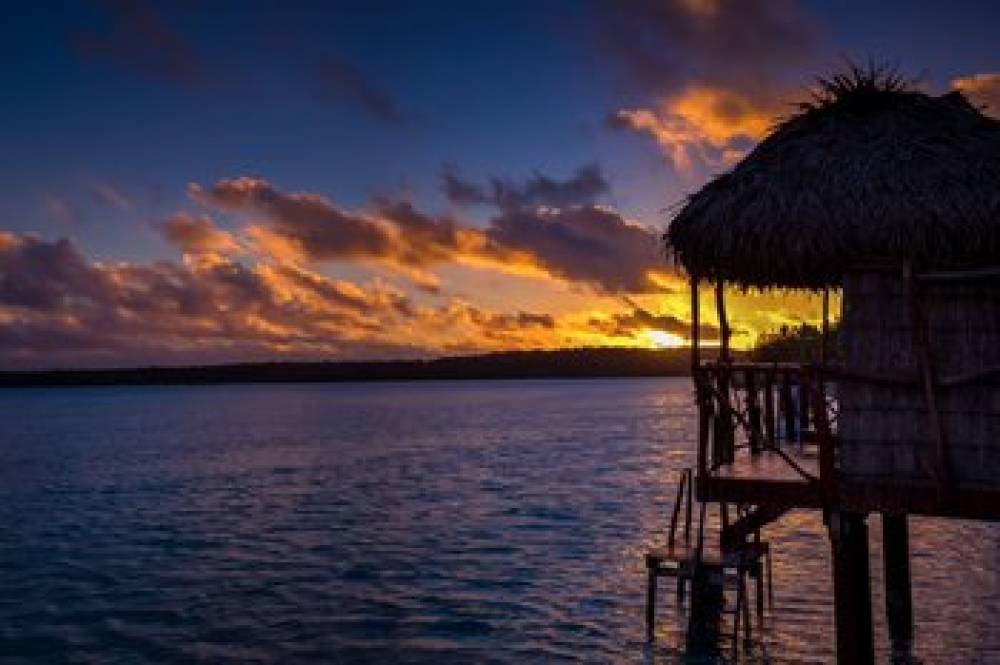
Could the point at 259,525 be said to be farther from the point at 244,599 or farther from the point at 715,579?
the point at 715,579

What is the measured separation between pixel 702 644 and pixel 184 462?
58.5 metres

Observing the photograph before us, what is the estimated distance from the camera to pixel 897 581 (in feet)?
65.2

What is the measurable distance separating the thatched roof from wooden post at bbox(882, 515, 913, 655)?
671cm

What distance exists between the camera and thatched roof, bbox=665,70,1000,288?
42.6 ft

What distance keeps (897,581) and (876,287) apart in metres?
9.13

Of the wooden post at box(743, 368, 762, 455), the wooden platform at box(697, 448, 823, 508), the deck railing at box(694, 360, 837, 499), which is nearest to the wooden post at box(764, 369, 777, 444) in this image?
the deck railing at box(694, 360, 837, 499)

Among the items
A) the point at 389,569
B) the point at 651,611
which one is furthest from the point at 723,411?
the point at 389,569

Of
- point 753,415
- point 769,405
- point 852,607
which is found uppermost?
point 769,405

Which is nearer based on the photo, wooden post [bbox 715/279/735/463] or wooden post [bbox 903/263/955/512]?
wooden post [bbox 903/263/955/512]

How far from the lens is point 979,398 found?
41.3 feet

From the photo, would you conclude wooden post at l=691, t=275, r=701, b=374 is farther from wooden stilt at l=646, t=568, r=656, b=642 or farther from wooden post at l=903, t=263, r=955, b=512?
wooden stilt at l=646, t=568, r=656, b=642

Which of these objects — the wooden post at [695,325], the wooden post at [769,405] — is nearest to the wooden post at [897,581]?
the wooden post at [769,405]

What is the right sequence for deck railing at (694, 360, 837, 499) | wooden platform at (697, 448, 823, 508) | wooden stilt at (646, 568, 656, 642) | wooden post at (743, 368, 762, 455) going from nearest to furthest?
1. deck railing at (694, 360, 837, 499)
2. wooden platform at (697, 448, 823, 508)
3. wooden post at (743, 368, 762, 455)
4. wooden stilt at (646, 568, 656, 642)

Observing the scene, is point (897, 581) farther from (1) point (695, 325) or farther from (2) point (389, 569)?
(2) point (389, 569)
